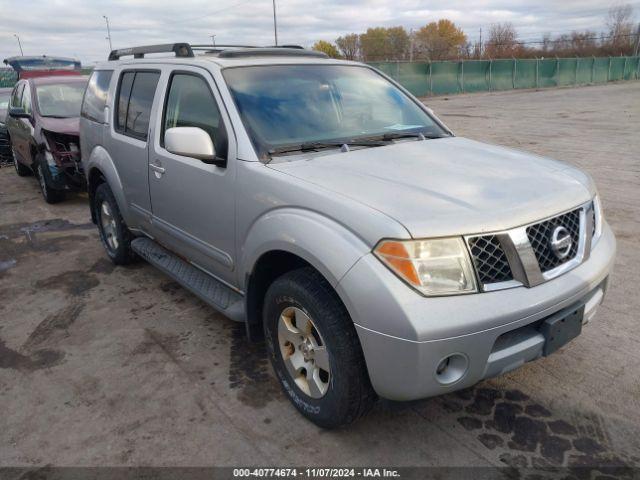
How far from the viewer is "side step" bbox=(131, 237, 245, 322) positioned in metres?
3.19

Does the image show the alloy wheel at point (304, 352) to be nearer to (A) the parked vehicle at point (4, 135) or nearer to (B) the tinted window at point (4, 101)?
(A) the parked vehicle at point (4, 135)

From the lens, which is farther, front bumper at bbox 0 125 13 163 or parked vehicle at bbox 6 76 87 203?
front bumper at bbox 0 125 13 163

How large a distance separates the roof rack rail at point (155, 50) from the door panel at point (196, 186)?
0.27 meters

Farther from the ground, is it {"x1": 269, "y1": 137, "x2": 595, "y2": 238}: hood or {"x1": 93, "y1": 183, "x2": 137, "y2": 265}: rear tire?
{"x1": 269, "y1": 137, "x2": 595, "y2": 238}: hood

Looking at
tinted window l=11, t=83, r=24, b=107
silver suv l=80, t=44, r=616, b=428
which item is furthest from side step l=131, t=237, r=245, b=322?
tinted window l=11, t=83, r=24, b=107

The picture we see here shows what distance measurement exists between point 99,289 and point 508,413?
11.5 ft

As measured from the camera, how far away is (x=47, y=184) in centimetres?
753

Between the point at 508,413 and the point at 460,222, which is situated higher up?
the point at 460,222

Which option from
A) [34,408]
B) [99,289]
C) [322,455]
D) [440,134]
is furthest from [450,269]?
[99,289]

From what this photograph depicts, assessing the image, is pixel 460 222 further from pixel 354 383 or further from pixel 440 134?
pixel 440 134

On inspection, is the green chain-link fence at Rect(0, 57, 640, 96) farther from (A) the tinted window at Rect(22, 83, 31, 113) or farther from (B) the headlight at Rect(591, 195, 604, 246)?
(B) the headlight at Rect(591, 195, 604, 246)

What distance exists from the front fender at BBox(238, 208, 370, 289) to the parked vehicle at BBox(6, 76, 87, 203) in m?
5.58

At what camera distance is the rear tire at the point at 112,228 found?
4801 millimetres

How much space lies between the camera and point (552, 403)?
9.19 ft
